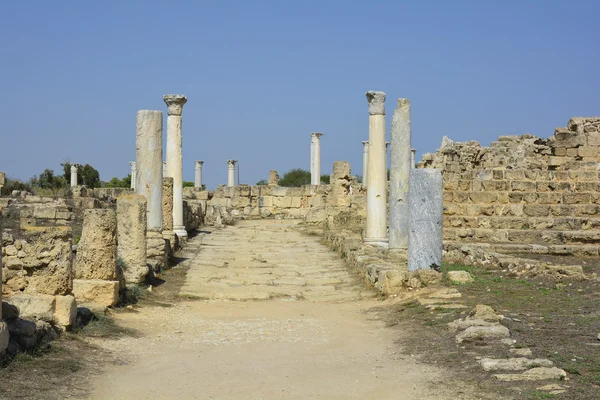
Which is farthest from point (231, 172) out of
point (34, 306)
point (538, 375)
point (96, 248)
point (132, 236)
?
point (538, 375)

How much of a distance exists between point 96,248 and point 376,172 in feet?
25.3

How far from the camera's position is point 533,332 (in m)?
7.95

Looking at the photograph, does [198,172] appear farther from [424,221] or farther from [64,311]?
[64,311]

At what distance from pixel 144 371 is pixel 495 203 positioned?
1333cm

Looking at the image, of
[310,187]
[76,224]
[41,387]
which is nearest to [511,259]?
[41,387]

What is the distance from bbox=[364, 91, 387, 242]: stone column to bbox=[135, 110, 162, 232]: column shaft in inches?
168

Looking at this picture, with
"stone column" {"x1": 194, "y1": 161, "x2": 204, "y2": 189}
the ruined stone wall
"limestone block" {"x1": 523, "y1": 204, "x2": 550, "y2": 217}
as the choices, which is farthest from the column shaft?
"stone column" {"x1": 194, "y1": 161, "x2": 204, "y2": 189}

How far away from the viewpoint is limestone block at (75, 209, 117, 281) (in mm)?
10477

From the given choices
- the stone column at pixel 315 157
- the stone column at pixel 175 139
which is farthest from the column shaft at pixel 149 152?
the stone column at pixel 315 157

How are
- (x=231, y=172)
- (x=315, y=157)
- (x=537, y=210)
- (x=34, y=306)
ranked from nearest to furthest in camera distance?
(x=34, y=306)
(x=537, y=210)
(x=315, y=157)
(x=231, y=172)

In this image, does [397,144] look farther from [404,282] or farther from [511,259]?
[404,282]

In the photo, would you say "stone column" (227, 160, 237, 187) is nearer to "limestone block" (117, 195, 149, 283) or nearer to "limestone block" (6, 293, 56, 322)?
"limestone block" (117, 195, 149, 283)

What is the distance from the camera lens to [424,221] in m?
12.4

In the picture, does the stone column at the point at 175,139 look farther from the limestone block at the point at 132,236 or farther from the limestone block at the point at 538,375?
the limestone block at the point at 538,375
